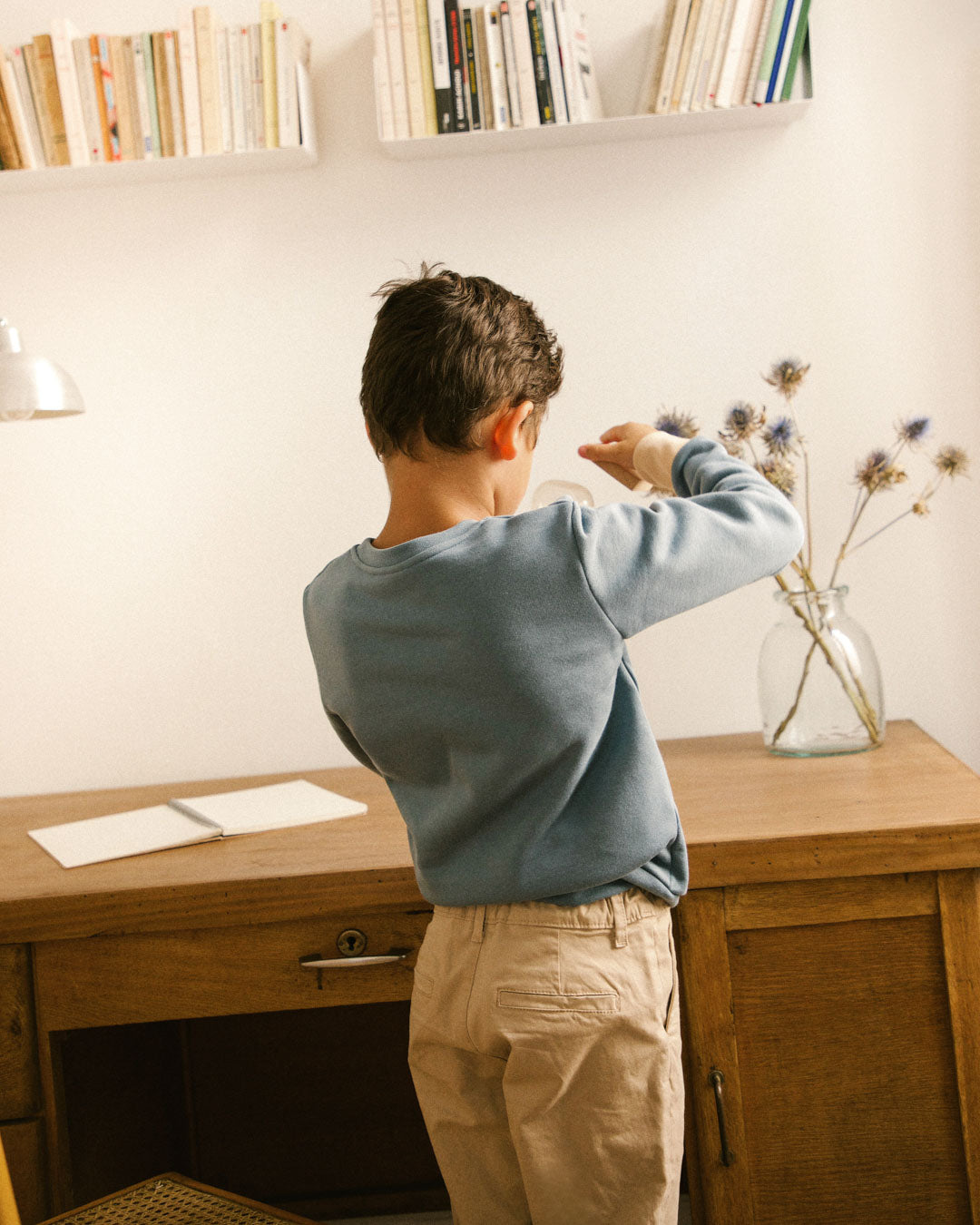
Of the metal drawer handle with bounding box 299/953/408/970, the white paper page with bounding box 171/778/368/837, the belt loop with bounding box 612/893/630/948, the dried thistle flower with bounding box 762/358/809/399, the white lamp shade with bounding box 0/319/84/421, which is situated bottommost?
the metal drawer handle with bounding box 299/953/408/970

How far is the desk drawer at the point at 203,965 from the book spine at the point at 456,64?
1.22 metres

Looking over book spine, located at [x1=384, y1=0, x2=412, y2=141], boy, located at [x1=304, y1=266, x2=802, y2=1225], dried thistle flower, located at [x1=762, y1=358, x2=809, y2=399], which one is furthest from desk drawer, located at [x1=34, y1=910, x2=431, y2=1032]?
book spine, located at [x1=384, y1=0, x2=412, y2=141]

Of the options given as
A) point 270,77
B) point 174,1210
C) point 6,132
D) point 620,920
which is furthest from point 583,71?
point 174,1210

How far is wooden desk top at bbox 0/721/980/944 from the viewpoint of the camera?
4.25ft

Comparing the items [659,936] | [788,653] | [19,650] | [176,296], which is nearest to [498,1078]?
[659,936]

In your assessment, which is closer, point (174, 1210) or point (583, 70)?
point (174, 1210)

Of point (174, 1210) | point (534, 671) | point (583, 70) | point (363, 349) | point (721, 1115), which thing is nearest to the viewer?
point (534, 671)

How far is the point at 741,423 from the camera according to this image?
175 centimetres

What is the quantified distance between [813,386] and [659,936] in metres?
1.17

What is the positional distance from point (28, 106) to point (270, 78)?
1.33 ft

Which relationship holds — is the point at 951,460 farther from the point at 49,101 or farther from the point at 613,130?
the point at 49,101

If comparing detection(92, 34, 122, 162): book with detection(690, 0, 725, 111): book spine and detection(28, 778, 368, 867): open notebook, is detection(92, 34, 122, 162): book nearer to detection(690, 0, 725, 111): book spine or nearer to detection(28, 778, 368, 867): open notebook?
detection(690, 0, 725, 111): book spine

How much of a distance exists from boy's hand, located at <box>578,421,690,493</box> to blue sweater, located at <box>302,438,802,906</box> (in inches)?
4.1

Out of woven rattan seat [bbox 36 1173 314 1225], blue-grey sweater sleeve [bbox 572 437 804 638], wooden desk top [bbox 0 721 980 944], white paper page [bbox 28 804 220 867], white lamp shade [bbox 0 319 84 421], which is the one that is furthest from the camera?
white lamp shade [bbox 0 319 84 421]
